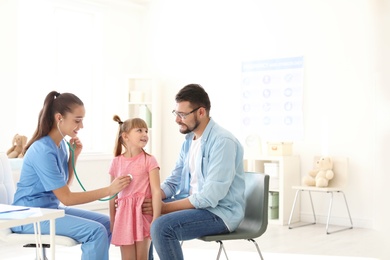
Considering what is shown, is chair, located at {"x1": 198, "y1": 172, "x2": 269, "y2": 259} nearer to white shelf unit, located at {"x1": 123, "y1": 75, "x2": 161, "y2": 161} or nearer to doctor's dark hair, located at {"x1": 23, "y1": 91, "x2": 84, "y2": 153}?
doctor's dark hair, located at {"x1": 23, "y1": 91, "x2": 84, "y2": 153}

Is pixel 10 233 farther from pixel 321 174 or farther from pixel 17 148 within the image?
pixel 321 174

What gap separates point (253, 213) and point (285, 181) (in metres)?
2.92

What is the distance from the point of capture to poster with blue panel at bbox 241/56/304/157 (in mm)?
6016

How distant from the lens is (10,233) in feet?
8.59

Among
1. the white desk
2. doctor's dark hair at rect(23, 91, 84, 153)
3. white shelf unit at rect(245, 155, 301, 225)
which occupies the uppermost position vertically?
doctor's dark hair at rect(23, 91, 84, 153)

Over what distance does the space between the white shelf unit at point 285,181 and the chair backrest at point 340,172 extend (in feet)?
1.42

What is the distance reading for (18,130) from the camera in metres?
6.14

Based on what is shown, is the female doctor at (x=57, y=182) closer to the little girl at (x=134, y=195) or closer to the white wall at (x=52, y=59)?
the little girl at (x=134, y=195)

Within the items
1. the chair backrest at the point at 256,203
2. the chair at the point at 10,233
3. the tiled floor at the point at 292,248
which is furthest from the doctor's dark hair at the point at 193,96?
the tiled floor at the point at 292,248

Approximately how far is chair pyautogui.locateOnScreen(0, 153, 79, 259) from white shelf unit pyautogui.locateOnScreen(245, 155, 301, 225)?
3431 millimetres

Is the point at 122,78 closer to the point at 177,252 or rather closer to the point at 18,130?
the point at 18,130

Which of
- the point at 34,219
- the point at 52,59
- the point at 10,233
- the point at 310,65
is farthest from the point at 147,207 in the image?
the point at 52,59

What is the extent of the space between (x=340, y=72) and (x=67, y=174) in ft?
12.0

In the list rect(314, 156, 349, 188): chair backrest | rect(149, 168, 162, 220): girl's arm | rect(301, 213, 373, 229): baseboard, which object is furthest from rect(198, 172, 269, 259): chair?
rect(301, 213, 373, 229): baseboard
